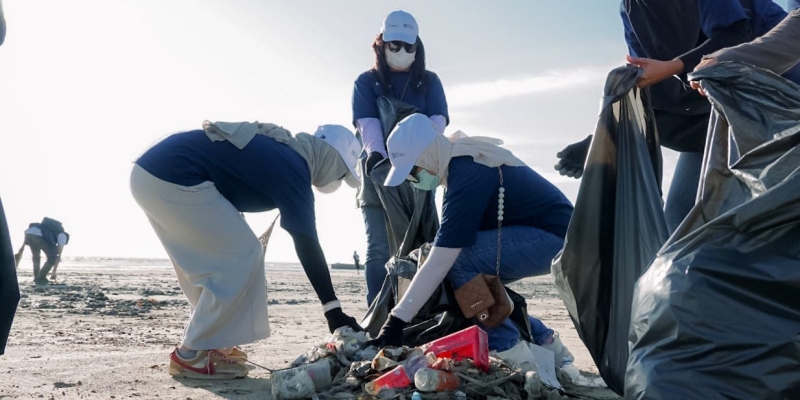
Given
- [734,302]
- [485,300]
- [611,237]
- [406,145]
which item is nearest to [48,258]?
[406,145]

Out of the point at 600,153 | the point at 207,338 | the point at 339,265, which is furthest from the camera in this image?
the point at 339,265

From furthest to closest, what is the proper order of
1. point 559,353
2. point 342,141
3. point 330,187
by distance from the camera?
point 330,187 < point 342,141 < point 559,353

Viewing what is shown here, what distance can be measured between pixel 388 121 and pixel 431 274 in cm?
142

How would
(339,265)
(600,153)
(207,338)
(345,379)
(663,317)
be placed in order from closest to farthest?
(663,317) → (600,153) → (345,379) → (207,338) → (339,265)

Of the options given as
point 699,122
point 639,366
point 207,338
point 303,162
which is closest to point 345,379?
point 207,338

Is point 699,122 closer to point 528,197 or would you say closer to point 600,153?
point 600,153

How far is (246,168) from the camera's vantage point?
12.4ft

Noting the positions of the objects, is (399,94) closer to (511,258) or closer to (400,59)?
(400,59)

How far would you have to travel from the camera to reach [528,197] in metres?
3.96

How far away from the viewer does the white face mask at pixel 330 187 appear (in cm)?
418

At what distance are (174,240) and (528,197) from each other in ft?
5.70

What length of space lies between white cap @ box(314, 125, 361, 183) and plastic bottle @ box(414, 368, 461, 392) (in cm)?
146

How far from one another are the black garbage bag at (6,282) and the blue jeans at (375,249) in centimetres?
220

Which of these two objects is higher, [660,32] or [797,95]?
[660,32]
